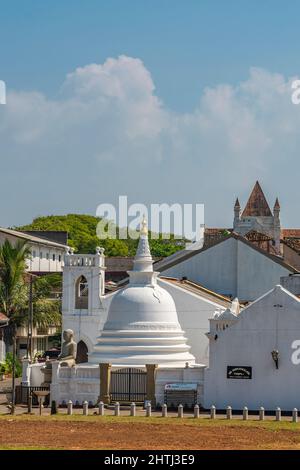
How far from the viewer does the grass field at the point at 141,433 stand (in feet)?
140

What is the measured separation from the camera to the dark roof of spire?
7106 inches

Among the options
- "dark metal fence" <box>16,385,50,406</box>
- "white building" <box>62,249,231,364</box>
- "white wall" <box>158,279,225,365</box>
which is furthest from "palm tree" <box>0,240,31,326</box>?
"dark metal fence" <box>16,385,50,406</box>

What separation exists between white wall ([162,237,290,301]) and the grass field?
3033cm

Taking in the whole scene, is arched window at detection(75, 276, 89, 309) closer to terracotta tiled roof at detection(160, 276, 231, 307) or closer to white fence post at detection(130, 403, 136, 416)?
terracotta tiled roof at detection(160, 276, 231, 307)

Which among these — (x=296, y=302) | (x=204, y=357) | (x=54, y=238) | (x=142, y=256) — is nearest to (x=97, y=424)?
(x=296, y=302)

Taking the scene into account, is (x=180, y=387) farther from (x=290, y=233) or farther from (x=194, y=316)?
(x=290, y=233)

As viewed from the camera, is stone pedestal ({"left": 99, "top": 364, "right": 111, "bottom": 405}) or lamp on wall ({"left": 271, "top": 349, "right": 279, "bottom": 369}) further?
stone pedestal ({"left": 99, "top": 364, "right": 111, "bottom": 405})

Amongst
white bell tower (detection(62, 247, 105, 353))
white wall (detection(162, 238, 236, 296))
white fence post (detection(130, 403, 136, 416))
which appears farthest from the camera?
white wall (detection(162, 238, 236, 296))

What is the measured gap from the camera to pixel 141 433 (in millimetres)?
46625

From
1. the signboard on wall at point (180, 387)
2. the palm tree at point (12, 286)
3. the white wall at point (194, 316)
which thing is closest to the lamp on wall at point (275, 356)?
the signboard on wall at point (180, 387)
